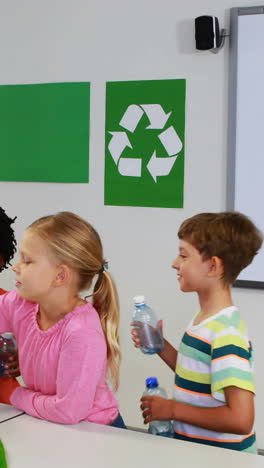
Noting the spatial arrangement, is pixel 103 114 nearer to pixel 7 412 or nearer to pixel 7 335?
pixel 7 335

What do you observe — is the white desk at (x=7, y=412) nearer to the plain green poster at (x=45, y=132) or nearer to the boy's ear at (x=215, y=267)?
the boy's ear at (x=215, y=267)

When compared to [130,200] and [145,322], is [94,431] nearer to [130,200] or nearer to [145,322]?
[145,322]

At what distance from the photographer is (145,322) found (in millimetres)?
1873

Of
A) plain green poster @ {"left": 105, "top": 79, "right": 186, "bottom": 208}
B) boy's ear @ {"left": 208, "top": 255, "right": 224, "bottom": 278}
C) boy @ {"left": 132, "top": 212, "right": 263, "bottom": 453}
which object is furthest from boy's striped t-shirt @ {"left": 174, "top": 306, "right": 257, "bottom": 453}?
plain green poster @ {"left": 105, "top": 79, "right": 186, "bottom": 208}

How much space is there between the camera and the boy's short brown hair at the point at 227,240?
184 centimetres

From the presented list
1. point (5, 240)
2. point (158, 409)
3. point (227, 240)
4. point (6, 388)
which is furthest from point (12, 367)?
point (227, 240)

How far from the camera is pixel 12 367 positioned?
2010 mm

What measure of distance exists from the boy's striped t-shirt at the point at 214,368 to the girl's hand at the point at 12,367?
1.62ft

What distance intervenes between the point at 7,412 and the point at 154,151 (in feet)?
5.82

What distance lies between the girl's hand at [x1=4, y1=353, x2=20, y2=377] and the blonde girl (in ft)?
0.34

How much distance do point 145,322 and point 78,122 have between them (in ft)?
5.91

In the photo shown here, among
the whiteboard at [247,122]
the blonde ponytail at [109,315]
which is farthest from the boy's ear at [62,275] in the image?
the whiteboard at [247,122]

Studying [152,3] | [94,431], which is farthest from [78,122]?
[94,431]

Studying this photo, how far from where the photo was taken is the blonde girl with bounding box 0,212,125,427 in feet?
5.66
